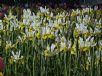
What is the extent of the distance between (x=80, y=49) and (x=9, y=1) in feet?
34.2

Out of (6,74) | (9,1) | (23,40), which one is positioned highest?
(9,1)

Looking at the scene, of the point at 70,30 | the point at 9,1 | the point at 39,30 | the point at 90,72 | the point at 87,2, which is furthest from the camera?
the point at 87,2

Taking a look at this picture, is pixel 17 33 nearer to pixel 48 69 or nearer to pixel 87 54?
pixel 48 69

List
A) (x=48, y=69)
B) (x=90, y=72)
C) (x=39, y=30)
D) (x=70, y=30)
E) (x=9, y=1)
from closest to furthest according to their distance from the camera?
(x=90, y=72), (x=48, y=69), (x=39, y=30), (x=70, y=30), (x=9, y=1)

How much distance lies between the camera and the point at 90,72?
3924mm

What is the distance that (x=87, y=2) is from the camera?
15188 mm

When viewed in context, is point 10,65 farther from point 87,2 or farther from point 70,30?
point 87,2

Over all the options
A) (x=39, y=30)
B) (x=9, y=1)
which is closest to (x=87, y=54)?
(x=39, y=30)

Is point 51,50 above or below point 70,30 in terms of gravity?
below

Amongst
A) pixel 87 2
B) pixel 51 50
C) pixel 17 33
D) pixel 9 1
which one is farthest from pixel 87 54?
pixel 87 2

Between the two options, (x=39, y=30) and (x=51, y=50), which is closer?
(x=51, y=50)

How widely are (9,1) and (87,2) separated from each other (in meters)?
2.97

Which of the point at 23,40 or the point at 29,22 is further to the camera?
the point at 29,22

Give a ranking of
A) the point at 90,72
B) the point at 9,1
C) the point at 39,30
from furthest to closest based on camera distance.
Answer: the point at 9,1 < the point at 39,30 < the point at 90,72
